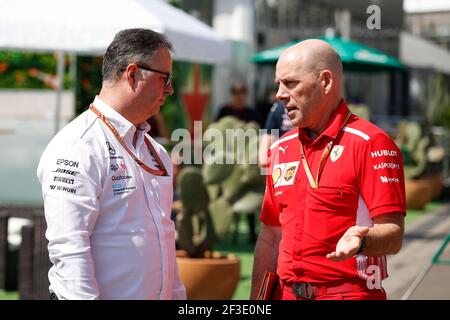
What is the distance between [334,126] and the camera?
10.5 ft

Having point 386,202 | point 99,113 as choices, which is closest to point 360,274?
point 386,202

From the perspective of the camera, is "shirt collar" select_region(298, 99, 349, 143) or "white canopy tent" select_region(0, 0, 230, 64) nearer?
"shirt collar" select_region(298, 99, 349, 143)

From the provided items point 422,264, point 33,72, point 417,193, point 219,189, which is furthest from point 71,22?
point 33,72

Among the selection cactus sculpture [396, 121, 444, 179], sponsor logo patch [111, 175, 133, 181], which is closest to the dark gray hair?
sponsor logo patch [111, 175, 133, 181]

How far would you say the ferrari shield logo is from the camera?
3.15 m

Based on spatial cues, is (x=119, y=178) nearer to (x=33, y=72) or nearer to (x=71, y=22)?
(x=71, y=22)

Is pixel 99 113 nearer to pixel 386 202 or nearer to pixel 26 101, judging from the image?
pixel 386 202

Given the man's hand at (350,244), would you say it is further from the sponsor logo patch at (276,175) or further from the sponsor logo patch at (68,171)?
the sponsor logo patch at (68,171)

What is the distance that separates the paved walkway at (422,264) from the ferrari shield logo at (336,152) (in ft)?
9.46

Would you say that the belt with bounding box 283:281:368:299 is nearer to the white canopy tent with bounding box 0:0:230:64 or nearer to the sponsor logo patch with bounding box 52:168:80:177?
the sponsor logo patch with bounding box 52:168:80:177

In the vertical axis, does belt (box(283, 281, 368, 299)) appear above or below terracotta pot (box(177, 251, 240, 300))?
above

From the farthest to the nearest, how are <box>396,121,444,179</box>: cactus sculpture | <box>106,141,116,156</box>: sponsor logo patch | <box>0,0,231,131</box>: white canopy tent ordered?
<box>396,121,444,179</box>: cactus sculpture → <box>0,0,231,131</box>: white canopy tent → <box>106,141,116,156</box>: sponsor logo patch

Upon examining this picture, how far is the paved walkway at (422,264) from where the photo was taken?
6.44 m
